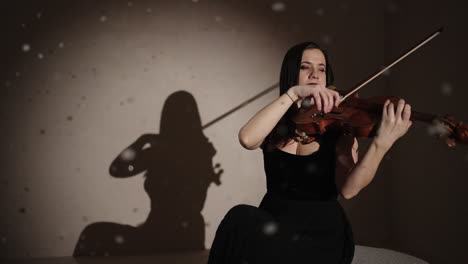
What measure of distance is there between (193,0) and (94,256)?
4.95ft

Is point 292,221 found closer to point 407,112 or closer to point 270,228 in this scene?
point 270,228

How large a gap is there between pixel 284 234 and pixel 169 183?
119cm

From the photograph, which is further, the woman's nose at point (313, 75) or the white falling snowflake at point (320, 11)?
the white falling snowflake at point (320, 11)

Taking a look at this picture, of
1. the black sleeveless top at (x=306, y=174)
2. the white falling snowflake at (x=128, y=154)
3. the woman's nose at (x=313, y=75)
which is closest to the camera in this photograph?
the black sleeveless top at (x=306, y=174)

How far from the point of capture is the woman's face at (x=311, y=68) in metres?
1.24

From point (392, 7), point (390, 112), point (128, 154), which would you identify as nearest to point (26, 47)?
point (128, 154)

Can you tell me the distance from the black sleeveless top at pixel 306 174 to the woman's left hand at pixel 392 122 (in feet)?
0.69

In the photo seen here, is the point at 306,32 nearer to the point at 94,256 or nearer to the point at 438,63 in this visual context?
the point at 438,63

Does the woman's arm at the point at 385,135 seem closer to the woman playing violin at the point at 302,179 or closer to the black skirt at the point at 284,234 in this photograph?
the woman playing violin at the point at 302,179

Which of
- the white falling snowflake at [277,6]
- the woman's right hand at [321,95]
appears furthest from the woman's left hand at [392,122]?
the white falling snowflake at [277,6]

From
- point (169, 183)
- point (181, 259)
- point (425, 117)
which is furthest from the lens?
point (169, 183)

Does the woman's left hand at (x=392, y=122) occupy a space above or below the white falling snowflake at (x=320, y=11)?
below

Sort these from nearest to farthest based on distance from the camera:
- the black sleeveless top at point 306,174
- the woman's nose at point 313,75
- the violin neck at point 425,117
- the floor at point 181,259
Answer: the violin neck at point 425,117, the black sleeveless top at point 306,174, the woman's nose at point 313,75, the floor at point 181,259

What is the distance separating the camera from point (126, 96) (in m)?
2.02
